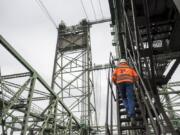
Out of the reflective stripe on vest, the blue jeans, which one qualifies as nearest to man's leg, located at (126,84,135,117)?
the blue jeans

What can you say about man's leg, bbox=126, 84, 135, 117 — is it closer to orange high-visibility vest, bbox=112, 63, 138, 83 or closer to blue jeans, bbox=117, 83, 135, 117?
blue jeans, bbox=117, 83, 135, 117

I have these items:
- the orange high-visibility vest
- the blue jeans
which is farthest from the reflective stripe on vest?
the blue jeans

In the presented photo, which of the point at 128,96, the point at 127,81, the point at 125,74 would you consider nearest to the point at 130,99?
the point at 128,96

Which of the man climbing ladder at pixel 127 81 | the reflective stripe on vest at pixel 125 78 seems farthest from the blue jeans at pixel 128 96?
the reflective stripe on vest at pixel 125 78

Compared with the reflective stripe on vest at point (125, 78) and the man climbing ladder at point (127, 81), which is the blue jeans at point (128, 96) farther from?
the reflective stripe on vest at point (125, 78)

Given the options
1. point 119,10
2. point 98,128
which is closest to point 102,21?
point 98,128

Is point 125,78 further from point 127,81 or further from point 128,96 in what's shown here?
point 128,96

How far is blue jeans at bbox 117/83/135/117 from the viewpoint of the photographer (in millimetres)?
5908

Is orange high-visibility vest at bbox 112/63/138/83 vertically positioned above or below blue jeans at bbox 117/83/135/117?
above

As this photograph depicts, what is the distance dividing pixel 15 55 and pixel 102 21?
1647 cm

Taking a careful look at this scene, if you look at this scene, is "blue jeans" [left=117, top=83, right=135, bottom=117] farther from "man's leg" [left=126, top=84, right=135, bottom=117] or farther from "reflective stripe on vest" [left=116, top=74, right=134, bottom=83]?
"reflective stripe on vest" [left=116, top=74, right=134, bottom=83]

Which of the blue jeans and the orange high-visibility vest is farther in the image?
the orange high-visibility vest

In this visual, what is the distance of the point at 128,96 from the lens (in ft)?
20.2

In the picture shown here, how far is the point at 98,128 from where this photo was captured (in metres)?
20.4
